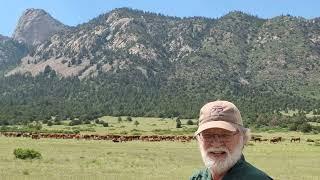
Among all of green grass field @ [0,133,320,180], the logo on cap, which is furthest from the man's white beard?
green grass field @ [0,133,320,180]

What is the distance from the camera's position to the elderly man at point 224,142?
4.17 metres

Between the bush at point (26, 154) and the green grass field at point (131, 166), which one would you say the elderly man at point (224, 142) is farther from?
the bush at point (26, 154)

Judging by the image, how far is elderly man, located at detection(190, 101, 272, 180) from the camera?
4.17m

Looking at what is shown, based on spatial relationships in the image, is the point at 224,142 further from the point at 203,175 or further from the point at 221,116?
the point at 203,175

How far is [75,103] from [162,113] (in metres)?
41.7

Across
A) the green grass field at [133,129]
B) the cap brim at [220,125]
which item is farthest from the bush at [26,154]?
the green grass field at [133,129]

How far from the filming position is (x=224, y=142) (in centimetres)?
429

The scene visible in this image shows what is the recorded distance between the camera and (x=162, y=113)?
132m

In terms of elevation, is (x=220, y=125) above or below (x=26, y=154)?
above

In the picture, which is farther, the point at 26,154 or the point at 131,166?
the point at 26,154

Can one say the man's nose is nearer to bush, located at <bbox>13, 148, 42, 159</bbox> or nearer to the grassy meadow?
the grassy meadow

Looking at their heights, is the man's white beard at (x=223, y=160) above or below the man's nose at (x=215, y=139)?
below

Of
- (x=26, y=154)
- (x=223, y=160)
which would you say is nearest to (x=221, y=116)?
(x=223, y=160)

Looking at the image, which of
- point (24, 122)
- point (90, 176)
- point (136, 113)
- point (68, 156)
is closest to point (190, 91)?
point (136, 113)
